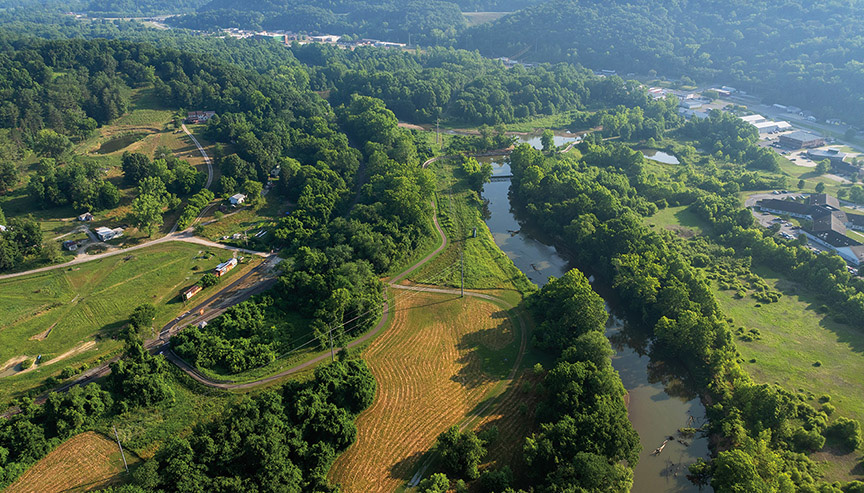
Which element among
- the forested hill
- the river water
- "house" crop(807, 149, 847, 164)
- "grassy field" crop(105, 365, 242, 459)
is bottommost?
the river water

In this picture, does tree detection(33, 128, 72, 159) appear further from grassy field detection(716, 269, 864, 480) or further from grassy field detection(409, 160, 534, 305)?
grassy field detection(716, 269, 864, 480)

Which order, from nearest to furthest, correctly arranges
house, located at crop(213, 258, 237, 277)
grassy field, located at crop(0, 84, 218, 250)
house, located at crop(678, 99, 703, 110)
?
house, located at crop(213, 258, 237, 277) < grassy field, located at crop(0, 84, 218, 250) < house, located at crop(678, 99, 703, 110)

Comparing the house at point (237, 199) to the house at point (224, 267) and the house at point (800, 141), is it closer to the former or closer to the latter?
the house at point (224, 267)

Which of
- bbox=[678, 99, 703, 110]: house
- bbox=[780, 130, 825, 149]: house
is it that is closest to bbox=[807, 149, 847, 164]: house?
bbox=[780, 130, 825, 149]: house

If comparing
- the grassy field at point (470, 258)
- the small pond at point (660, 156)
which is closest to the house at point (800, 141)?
the small pond at point (660, 156)

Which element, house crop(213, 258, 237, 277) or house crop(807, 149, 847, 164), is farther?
house crop(807, 149, 847, 164)

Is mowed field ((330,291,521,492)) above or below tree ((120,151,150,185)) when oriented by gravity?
below
